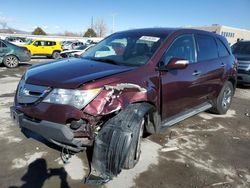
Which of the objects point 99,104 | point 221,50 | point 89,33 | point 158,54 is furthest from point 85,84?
point 89,33

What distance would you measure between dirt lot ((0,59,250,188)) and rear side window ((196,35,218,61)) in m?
1.38

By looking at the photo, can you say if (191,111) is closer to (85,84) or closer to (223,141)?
(223,141)

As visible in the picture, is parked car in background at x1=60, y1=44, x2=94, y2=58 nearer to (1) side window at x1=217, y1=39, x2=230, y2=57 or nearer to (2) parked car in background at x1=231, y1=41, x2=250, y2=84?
(1) side window at x1=217, y1=39, x2=230, y2=57

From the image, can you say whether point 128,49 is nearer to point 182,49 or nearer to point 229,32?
point 182,49

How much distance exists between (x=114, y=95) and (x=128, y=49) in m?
1.36

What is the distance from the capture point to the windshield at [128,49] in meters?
3.90

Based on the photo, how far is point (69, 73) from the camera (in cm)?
334

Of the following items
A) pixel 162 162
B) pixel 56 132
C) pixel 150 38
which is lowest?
pixel 162 162

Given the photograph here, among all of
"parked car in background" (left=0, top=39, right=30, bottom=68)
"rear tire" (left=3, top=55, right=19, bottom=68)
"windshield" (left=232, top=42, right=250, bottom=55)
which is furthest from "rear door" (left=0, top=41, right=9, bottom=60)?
"windshield" (left=232, top=42, right=250, bottom=55)

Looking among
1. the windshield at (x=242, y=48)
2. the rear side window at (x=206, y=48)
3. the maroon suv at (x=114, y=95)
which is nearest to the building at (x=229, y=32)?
the windshield at (x=242, y=48)

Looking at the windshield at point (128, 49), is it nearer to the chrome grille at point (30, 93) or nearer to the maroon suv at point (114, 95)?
A: the maroon suv at point (114, 95)

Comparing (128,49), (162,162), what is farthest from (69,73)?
(162,162)

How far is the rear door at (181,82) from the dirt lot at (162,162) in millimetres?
553

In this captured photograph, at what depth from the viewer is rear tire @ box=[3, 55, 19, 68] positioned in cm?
1330
